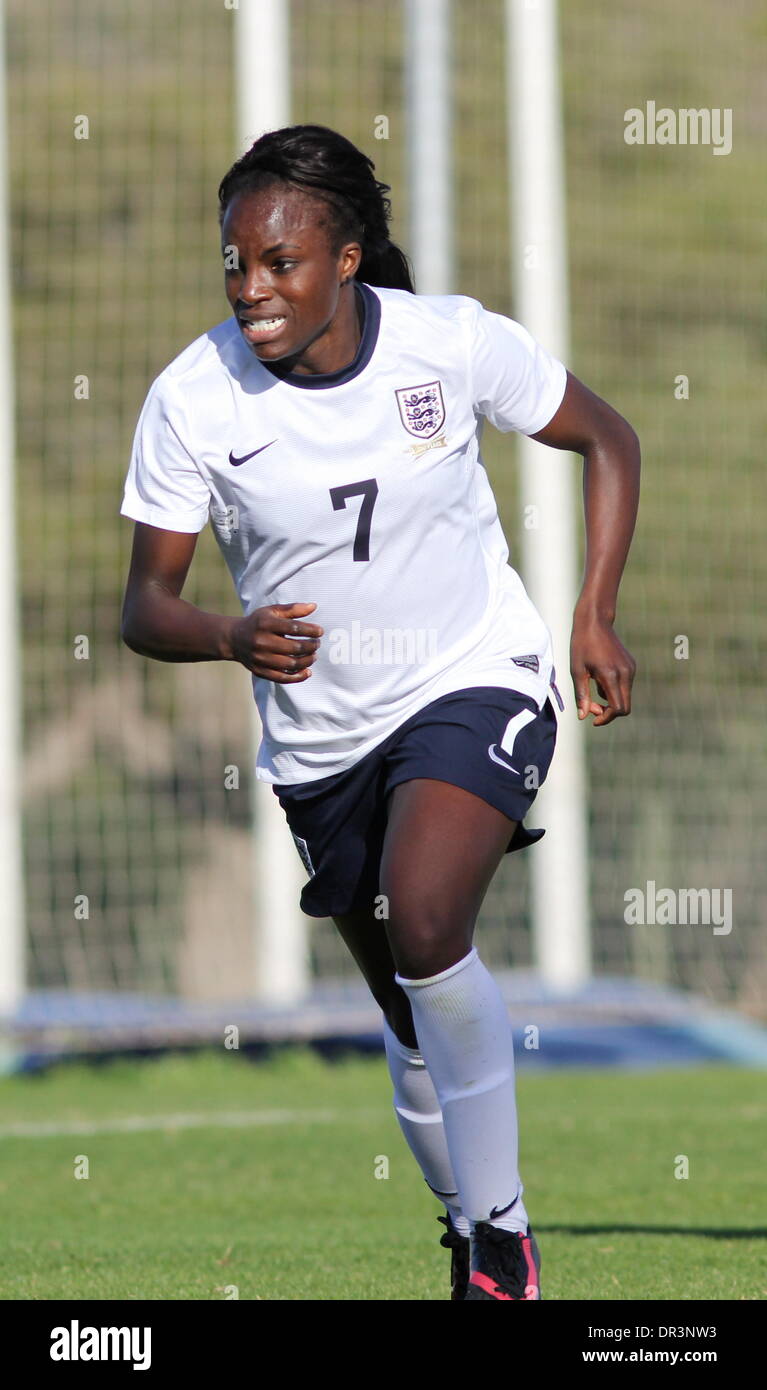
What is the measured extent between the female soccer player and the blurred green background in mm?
11564

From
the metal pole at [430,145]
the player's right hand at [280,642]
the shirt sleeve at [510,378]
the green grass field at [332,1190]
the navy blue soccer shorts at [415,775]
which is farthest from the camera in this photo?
the metal pole at [430,145]

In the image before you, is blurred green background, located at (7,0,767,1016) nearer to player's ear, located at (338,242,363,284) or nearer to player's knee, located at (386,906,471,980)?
player's ear, located at (338,242,363,284)

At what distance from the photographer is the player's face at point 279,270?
13.4ft

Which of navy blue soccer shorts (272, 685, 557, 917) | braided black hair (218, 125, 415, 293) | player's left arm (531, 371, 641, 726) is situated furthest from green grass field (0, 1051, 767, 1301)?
braided black hair (218, 125, 415, 293)

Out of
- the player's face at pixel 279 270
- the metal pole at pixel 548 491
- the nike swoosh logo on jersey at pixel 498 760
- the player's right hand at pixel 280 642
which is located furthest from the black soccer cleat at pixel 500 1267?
the metal pole at pixel 548 491

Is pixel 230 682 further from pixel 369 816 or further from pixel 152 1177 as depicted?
pixel 369 816

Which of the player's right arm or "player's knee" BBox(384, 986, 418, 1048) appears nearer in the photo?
the player's right arm

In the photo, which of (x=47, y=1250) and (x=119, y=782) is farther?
(x=119, y=782)

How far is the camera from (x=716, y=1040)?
40.5ft

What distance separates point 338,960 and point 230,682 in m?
2.75

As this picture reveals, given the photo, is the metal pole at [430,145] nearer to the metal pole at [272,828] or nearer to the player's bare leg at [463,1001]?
the metal pole at [272,828]

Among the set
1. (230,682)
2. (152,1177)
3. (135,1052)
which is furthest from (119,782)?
(152,1177)

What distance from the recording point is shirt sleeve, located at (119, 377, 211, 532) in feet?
13.7

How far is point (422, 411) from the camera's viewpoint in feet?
14.0
